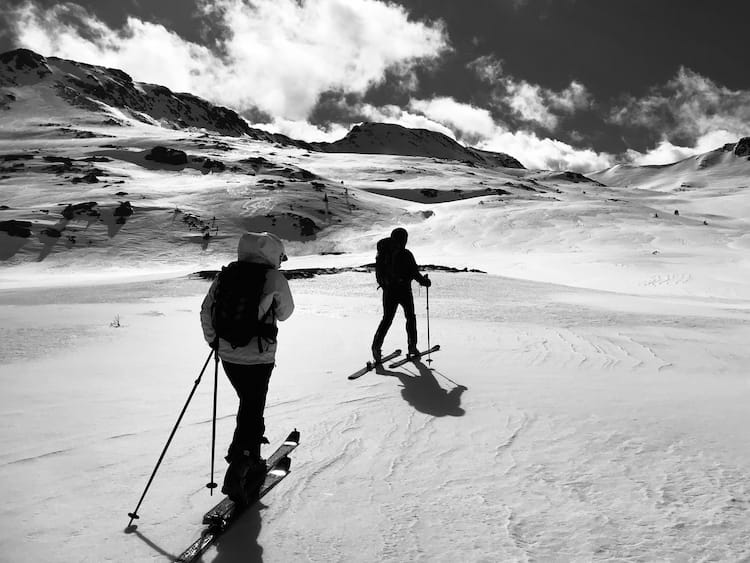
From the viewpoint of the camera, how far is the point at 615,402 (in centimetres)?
614

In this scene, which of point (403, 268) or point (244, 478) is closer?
point (244, 478)

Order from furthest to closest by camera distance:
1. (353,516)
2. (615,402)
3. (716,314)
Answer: (716,314), (615,402), (353,516)

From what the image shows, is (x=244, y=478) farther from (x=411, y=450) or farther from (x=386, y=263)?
(x=386, y=263)

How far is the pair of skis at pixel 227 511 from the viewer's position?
10.3ft

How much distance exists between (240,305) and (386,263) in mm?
4397

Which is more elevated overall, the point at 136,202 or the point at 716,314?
the point at 136,202

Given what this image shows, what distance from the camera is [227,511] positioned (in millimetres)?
3508

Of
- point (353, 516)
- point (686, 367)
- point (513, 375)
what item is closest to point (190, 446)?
point (353, 516)

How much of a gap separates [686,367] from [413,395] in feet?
15.2

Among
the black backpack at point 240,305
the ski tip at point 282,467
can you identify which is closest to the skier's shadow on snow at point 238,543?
the ski tip at point 282,467

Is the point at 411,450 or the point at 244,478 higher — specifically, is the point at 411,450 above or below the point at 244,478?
below

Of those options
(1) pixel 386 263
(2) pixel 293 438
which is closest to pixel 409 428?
(2) pixel 293 438

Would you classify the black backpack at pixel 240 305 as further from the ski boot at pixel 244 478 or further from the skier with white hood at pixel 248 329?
the ski boot at pixel 244 478

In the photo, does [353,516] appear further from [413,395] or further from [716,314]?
[716,314]
